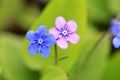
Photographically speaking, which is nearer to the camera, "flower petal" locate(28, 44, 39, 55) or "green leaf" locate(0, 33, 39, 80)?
"flower petal" locate(28, 44, 39, 55)

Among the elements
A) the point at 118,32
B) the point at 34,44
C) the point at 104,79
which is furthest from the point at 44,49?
the point at 104,79

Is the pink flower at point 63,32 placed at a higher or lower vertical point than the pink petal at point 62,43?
higher

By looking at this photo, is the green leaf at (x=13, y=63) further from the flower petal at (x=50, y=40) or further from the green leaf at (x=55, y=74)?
the flower petal at (x=50, y=40)

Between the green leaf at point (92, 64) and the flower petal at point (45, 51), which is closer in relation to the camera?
the flower petal at point (45, 51)

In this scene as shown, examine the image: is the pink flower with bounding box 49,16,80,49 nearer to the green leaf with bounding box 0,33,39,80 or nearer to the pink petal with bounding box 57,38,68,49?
the pink petal with bounding box 57,38,68,49

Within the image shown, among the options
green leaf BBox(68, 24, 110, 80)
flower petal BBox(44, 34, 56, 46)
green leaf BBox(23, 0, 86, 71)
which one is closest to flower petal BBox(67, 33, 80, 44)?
flower petal BBox(44, 34, 56, 46)

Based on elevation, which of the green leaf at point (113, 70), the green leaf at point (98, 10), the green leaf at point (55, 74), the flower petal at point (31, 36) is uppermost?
the green leaf at point (98, 10)

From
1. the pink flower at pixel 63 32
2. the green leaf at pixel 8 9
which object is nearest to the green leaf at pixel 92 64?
the pink flower at pixel 63 32

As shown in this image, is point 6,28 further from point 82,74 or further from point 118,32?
point 118,32
